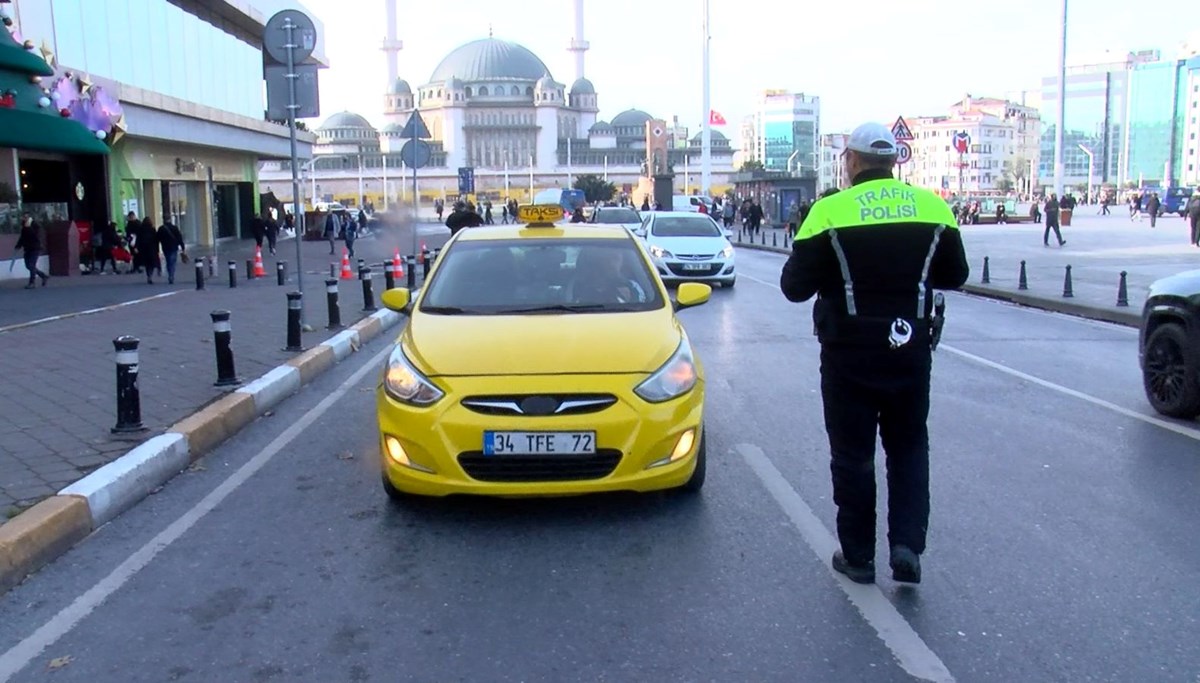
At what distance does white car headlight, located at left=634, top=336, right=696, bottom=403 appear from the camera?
17.7 ft

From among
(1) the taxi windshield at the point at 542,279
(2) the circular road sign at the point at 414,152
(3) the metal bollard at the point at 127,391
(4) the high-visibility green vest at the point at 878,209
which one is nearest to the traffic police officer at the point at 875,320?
(4) the high-visibility green vest at the point at 878,209

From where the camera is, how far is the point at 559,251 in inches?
276

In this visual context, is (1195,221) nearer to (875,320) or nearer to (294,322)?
(294,322)

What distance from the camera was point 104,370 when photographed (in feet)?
33.4

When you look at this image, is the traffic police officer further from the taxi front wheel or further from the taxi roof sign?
the taxi roof sign

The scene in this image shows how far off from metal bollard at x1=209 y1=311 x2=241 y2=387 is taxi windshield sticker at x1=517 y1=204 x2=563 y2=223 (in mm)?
2786

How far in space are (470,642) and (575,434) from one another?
1.38 m

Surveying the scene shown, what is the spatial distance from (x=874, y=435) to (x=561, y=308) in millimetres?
2423

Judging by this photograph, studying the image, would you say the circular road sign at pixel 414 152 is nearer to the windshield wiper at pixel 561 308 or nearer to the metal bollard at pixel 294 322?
the metal bollard at pixel 294 322

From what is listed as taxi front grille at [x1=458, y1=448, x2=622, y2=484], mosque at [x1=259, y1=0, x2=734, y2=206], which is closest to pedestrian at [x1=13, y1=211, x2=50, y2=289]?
taxi front grille at [x1=458, y1=448, x2=622, y2=484]

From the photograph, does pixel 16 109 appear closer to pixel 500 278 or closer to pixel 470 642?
pixel 500 278

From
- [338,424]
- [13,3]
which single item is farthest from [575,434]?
[13,3]

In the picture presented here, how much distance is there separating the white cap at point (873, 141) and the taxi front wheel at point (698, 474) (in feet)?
6.07

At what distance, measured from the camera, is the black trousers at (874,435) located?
14.4ft
